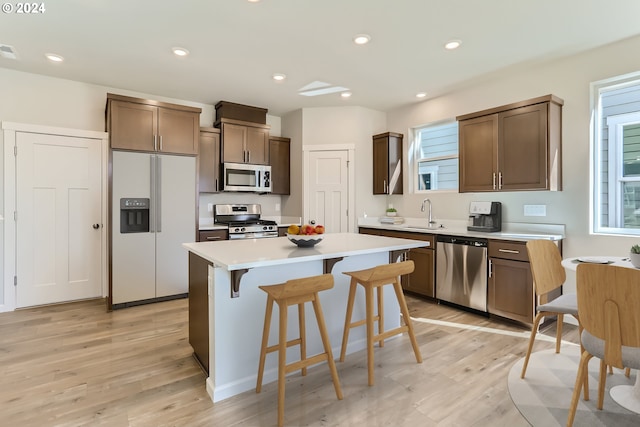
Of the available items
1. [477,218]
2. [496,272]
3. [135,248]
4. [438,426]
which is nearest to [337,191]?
[477,218]

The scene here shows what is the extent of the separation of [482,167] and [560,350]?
1977 millimetres

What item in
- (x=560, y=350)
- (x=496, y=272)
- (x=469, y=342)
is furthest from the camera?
(x=496, y=272)

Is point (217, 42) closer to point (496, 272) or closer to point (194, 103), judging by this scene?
point (194, 103)

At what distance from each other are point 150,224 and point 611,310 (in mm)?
4206

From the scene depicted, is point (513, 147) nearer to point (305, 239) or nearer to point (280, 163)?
point (305, 239)

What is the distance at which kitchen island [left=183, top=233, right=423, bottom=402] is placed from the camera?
204 centimetres

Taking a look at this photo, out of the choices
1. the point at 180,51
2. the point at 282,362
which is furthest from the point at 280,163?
the point at 282,362

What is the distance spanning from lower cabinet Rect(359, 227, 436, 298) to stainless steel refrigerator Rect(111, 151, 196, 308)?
9.26ft

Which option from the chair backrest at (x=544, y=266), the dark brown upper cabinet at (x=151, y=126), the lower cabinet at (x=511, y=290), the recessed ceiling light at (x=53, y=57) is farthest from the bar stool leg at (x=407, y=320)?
the recessed ceiling light at (x=53, y=57)

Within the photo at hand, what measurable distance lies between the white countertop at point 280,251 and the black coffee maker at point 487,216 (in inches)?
57.3

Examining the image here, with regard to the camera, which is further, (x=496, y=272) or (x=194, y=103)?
(x=194, y=103)

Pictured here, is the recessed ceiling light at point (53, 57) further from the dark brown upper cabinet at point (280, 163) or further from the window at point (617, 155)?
the window at point (617, 155)

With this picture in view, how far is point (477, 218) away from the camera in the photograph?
3.91 m

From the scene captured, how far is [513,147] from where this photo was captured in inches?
137
